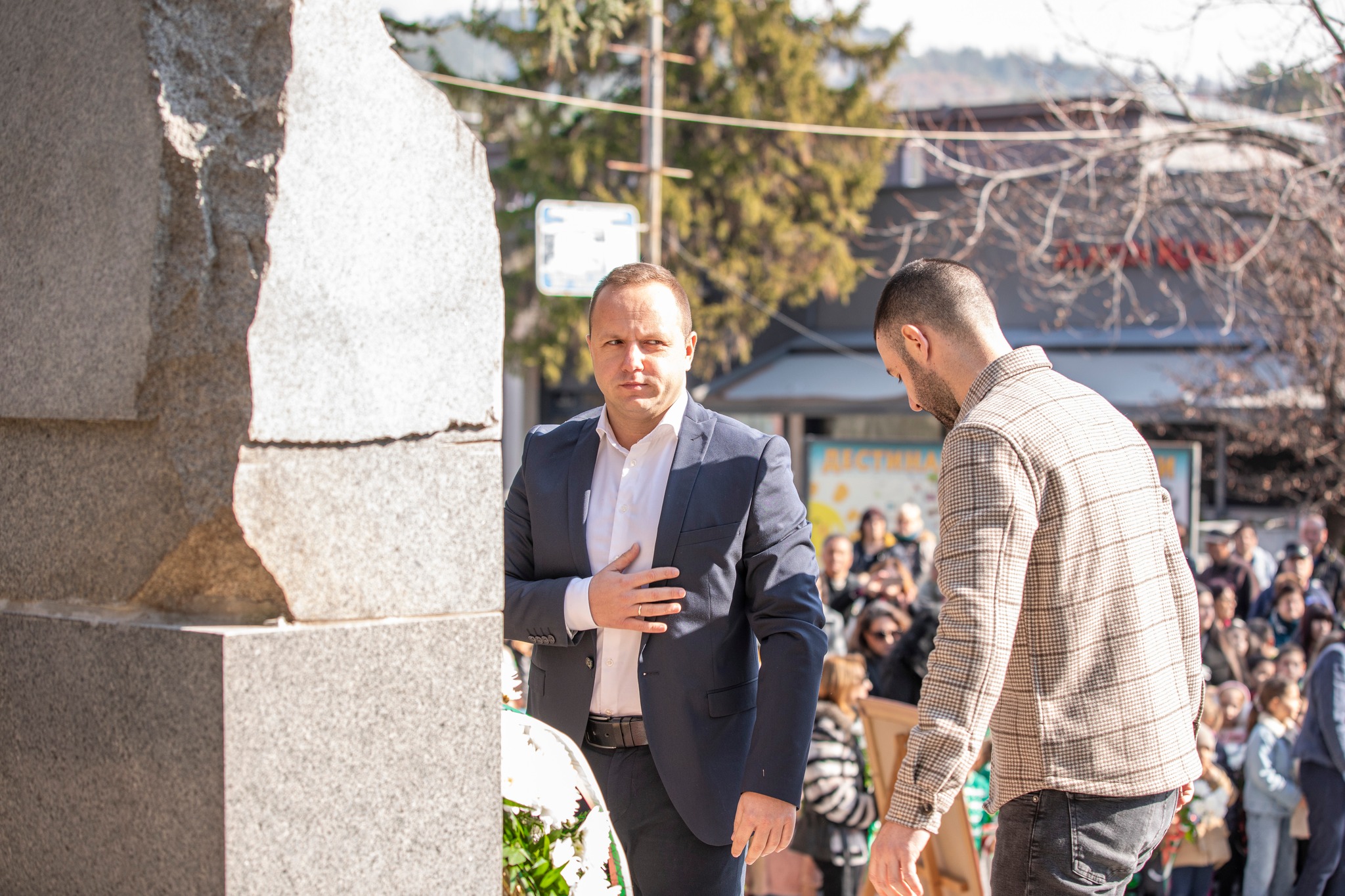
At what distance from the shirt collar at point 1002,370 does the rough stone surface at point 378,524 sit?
3.43ft

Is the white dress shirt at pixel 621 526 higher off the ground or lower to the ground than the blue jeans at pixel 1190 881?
higher

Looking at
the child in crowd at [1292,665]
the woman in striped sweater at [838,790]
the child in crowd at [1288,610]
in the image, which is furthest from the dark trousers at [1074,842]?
the child in crowd at [1288,610]

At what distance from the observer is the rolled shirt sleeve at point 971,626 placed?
245 centimetres

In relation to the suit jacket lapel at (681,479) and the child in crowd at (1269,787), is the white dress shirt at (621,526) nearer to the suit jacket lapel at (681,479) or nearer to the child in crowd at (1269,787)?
the suit jacket lapel at (681,479)

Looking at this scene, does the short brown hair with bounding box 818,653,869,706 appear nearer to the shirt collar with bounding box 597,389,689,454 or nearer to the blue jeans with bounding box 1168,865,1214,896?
the blue jeans with bounding box 1168,865,1214,896

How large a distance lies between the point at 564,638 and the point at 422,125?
1272 millimetres

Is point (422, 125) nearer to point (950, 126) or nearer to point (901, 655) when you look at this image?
point (901, 655)

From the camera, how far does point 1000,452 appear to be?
2.54 metres

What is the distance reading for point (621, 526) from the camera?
10.4 feet

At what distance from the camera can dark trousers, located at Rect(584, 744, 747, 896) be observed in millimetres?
3025

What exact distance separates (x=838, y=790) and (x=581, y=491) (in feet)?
10.5

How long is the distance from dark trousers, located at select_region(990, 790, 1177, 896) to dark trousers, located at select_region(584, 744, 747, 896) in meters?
0.73

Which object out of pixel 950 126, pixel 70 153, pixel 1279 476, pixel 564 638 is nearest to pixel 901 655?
pixel 564 638

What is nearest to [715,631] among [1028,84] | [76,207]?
[76,207]
